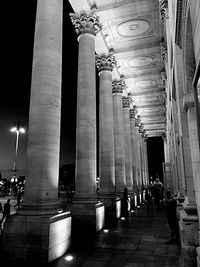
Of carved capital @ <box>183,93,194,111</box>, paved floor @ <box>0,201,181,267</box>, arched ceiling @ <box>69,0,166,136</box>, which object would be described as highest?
arched ceiling @ <box>69,0,166,136</box>

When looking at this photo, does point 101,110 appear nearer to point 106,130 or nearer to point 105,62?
point 106,130

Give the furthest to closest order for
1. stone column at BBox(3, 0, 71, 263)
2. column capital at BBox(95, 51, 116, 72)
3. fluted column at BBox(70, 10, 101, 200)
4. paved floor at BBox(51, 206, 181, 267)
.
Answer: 1. column capital at BBox(95, 51, 116, 72)
2. fluted column at BBox(70, 10, 101, 200)
3. stone column at BBox(3, 0, 71, 263)
4. paved floor at BBox(51, 206, 181, 267)

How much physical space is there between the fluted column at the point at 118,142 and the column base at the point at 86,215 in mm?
11321

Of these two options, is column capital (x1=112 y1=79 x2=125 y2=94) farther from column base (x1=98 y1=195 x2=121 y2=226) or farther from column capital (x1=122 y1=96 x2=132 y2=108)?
column base (x1=98 y1=195 x2=121 y2=226)

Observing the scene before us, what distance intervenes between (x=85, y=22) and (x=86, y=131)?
999cm

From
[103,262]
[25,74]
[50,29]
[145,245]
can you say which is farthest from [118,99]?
[103,262]

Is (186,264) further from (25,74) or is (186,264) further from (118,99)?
(25,74)

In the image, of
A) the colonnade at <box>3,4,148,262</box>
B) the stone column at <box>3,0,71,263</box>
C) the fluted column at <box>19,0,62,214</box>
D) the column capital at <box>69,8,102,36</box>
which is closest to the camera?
A: the stone column at <box>3,0,71,263</box>

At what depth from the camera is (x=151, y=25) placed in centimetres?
2445

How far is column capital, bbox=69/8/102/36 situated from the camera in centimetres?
1991

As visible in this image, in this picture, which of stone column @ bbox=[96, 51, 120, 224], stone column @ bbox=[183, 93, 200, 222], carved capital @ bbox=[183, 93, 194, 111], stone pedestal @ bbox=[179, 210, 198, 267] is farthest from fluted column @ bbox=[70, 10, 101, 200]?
carved capital @ bbox=[183, 93, 194, 111]

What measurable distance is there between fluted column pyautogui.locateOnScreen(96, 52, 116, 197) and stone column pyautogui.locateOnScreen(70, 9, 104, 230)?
499cm

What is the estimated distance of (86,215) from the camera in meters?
15.8

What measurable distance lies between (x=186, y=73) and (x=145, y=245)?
915 cm
